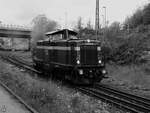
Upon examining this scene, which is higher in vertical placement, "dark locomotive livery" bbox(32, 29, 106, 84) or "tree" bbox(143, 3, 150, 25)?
"tree" bbox(143, 3, 150, 25)

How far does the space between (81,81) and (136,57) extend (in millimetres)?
8615

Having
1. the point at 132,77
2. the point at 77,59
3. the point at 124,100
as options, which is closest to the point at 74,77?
the point at 77,59

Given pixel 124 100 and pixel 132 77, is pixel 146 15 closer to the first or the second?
pixel 132 77

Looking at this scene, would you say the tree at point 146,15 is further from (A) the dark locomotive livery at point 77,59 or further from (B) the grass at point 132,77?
(A) the dark locomotive livery at point 77,59

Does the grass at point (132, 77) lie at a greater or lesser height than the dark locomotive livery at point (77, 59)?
lesser

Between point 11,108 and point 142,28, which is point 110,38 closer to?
point 142,28

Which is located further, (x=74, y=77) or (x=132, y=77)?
(x=132, y=77)

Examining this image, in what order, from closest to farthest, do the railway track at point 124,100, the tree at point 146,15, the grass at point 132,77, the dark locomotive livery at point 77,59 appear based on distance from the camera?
the railway track at point 124,100 → the dark locomotive livery at point 77,59 → the grass at point 132,77 → the tree at point 146,15

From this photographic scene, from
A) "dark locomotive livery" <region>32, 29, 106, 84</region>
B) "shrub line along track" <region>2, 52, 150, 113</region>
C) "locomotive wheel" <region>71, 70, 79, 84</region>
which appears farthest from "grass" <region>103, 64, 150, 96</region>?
"locomotive wheel" <region>71, 70, 79, 84</region>

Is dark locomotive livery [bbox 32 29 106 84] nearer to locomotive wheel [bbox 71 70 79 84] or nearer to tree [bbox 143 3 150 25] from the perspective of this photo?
locomotive wheel [bbox 71 70 79 84]

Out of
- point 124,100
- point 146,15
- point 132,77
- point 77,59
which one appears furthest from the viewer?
point 146,15

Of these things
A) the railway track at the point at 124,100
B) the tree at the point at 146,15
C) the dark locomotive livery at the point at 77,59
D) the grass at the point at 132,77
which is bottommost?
the railway track at the point at 124,100

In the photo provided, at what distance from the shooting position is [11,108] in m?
9.28

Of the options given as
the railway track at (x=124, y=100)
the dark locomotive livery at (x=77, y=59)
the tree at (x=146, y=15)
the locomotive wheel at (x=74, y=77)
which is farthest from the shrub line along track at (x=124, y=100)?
the tree at (x=146, y=15)
